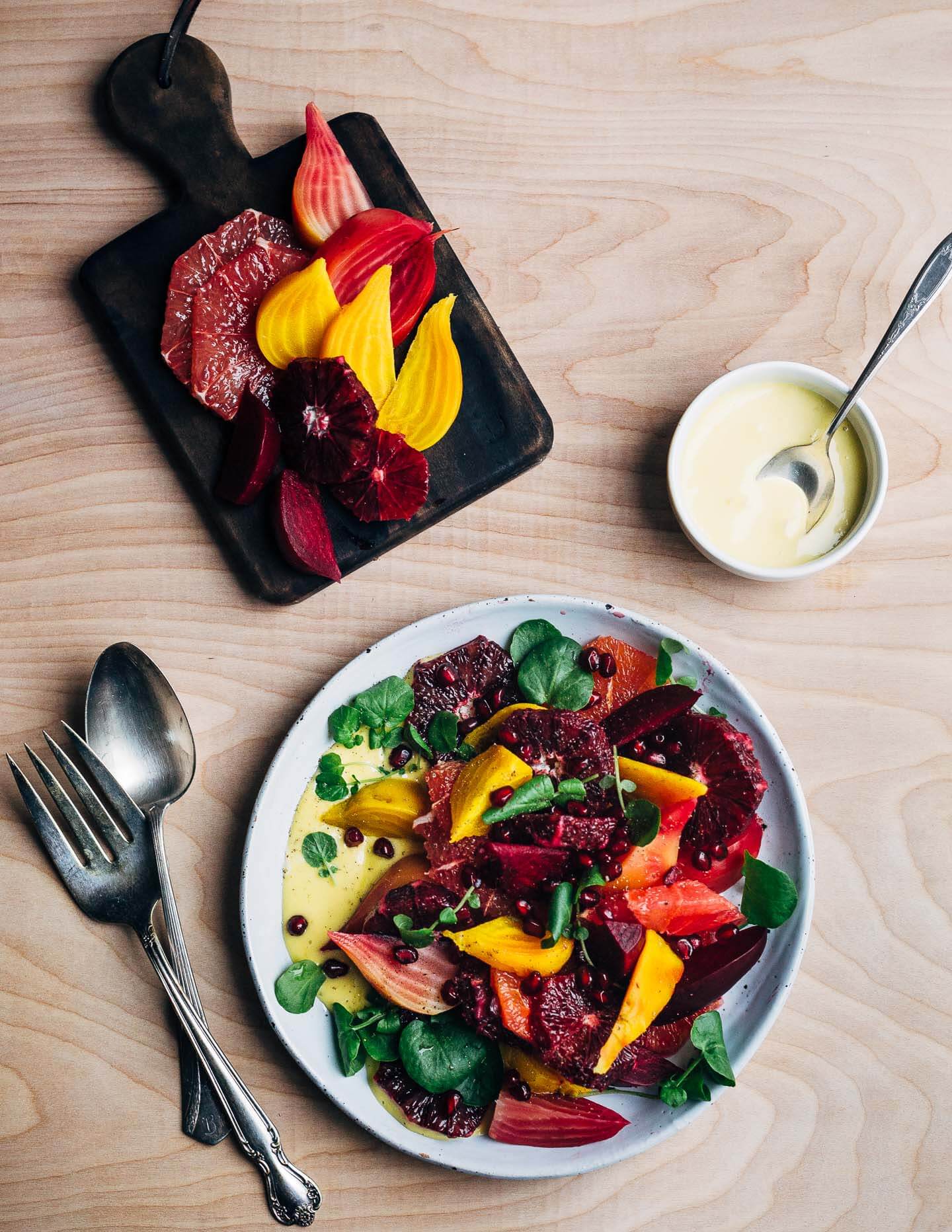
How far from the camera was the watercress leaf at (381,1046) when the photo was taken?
1.43 meters

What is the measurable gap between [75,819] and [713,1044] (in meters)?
1.01

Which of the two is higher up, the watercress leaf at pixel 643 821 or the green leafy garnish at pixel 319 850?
the watercress leaf at pixel 643 821

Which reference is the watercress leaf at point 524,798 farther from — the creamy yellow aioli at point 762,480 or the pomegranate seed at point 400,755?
the creamy yellow aioli at point 762,480

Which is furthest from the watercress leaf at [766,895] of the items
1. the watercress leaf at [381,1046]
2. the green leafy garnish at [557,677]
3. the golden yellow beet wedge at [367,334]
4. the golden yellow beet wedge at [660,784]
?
the golden yellow beet wedge at [367,334]

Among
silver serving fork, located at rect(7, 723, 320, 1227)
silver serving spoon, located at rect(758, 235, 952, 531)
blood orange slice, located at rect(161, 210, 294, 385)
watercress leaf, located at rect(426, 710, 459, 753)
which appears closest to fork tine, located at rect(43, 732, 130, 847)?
silver serving fork, located at rect(7, 723, 320, 1227)

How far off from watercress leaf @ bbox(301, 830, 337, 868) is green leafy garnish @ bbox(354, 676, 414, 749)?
18cm

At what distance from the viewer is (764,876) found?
143 cm

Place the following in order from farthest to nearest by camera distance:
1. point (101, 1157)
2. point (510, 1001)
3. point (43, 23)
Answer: point (43, 23) → point (101, 1157) → point (510, 1001)

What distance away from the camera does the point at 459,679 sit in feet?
4.95

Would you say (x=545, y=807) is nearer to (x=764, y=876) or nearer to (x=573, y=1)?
(x=764, y=876)

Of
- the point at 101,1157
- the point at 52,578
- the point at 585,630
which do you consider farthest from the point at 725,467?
the point at 101,1157

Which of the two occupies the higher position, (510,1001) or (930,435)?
(930,435)

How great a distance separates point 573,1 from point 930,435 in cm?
98

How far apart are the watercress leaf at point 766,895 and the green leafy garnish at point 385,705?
567mm
